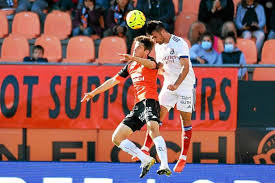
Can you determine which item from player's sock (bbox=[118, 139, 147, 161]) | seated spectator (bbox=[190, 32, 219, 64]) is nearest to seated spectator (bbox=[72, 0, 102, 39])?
seated spectator (bbox=[190, 32, 219, 64])

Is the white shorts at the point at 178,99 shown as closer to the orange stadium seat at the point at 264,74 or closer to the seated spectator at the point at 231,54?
the orange stadium seat at the point at 264,74

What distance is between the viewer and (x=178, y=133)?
41.9 ft

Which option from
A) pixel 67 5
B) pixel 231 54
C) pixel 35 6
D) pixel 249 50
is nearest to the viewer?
pixel 231 54

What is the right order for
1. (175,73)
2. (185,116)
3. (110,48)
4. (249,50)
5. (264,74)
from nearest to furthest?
(175,73), (185,116), (264,74), (249,50), (110,48)

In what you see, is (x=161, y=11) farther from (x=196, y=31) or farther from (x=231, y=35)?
(x=231, y=35)

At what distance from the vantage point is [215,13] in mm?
16141

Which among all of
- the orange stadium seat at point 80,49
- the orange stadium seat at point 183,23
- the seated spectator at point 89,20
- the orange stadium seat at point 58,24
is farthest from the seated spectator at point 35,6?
the orange stadium seat at point 183,23

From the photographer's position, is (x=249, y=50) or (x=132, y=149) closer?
(x=132, y=149)

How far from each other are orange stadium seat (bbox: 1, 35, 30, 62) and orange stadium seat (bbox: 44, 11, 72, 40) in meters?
0.99

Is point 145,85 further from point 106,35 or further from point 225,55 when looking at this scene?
point 106,35

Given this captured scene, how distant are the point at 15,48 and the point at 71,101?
3.48m

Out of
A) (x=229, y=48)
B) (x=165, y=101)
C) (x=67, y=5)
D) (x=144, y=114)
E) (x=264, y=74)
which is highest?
(x=67, y=5)

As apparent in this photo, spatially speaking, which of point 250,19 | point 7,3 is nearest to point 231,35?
point 250,19

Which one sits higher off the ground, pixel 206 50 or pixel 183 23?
pixel 183 23
